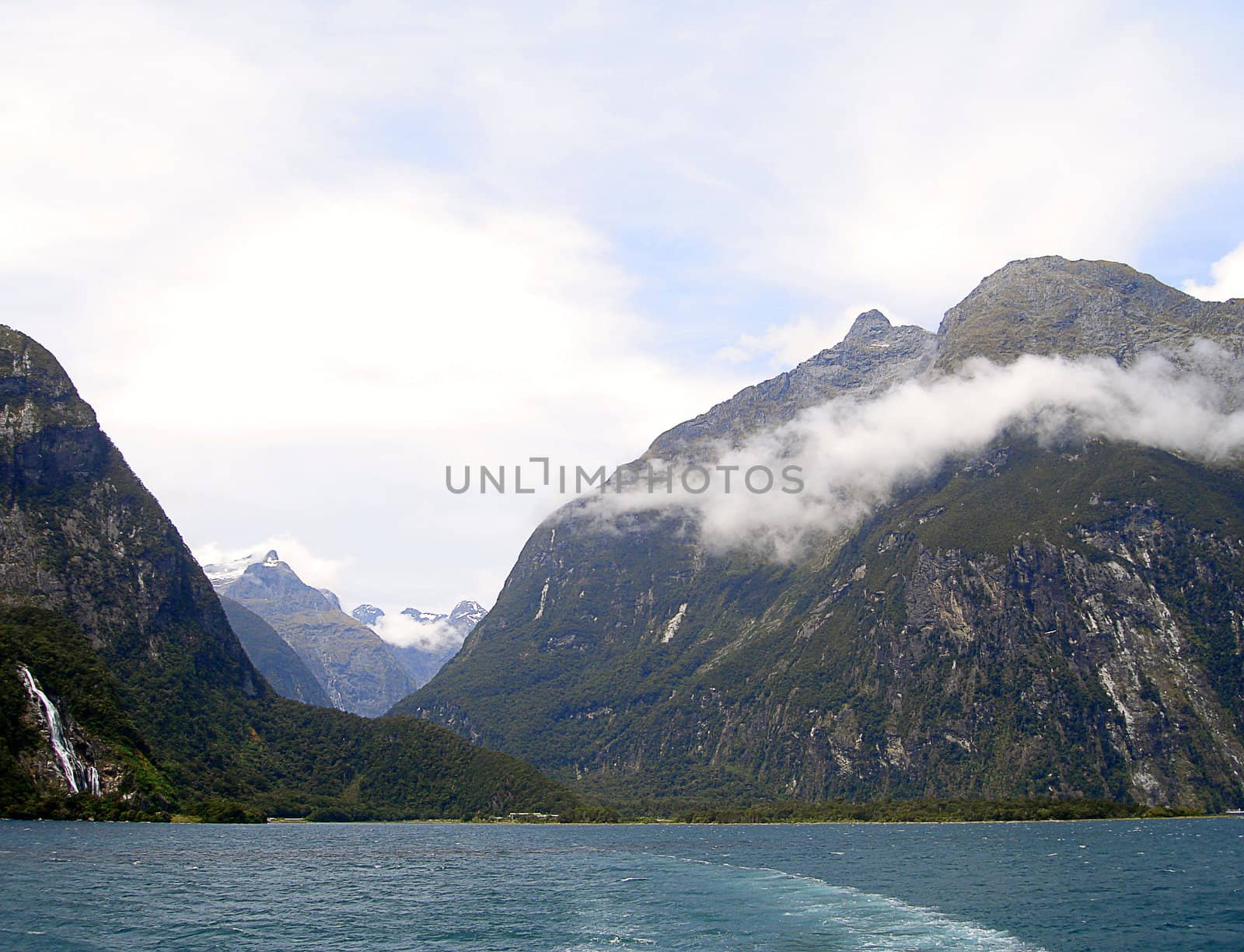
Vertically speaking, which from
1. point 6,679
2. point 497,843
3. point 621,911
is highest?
point 6,679

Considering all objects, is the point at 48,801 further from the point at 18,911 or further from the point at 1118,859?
the point at 1118,859

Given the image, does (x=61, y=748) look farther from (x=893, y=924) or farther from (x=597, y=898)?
(x=893, y=924)

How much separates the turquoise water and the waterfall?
2213 cm

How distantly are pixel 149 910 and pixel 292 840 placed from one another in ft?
356

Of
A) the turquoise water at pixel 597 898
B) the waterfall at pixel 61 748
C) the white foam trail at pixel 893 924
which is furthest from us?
the waterfall at pixel 61 748

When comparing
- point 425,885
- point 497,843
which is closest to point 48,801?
point 497,843

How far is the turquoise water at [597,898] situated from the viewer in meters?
74.3

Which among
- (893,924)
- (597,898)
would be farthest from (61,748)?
(893,924)

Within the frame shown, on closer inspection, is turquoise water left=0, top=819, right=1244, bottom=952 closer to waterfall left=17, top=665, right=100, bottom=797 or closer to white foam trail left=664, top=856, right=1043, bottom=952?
white foam trail left=664, top=856, right=1043, bottom=952

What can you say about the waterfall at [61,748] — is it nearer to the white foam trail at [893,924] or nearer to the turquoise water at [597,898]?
the turquoise water at [597,898]

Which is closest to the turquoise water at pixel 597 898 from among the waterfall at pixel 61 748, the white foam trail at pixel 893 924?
the white foam trail at pixel 893 924

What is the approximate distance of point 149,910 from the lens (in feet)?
271

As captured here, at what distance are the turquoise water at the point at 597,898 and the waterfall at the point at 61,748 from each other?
2213cm

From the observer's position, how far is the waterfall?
18325 cm
